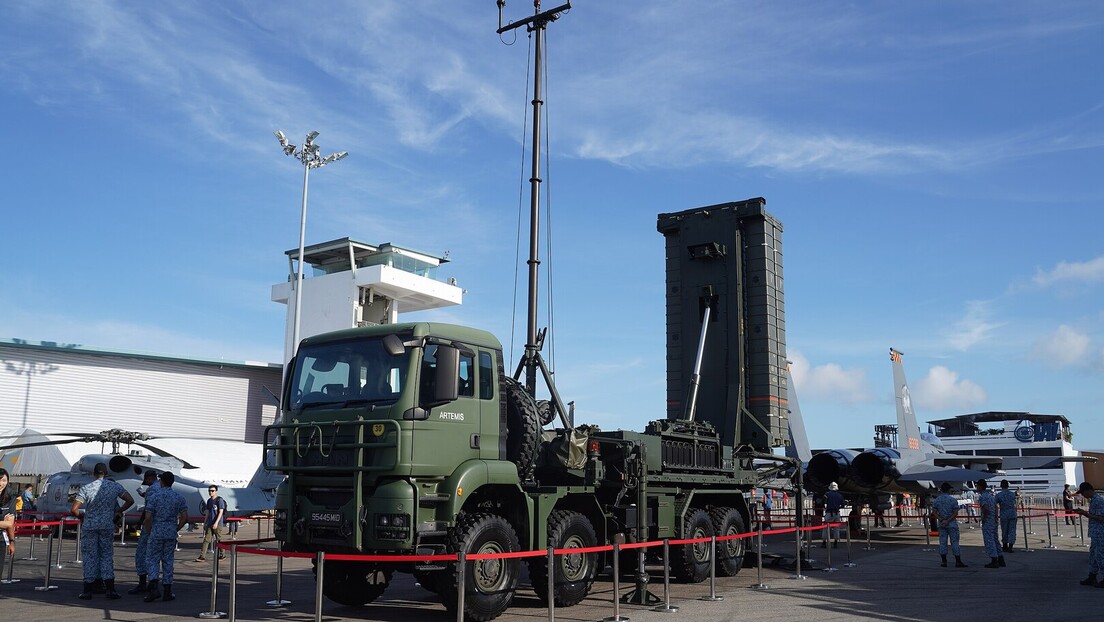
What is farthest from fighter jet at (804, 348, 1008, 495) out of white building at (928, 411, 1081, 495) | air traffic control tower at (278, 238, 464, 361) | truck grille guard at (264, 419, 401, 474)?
white building at (928, 411, 1081, 495)

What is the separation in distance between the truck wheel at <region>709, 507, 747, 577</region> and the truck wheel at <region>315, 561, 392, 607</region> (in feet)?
16.3

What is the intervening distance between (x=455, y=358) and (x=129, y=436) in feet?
44.7

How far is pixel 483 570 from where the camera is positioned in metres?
7.90

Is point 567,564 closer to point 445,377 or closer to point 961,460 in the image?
point 445,377

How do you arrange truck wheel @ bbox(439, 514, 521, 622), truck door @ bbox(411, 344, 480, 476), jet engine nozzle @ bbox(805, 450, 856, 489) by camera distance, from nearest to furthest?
truck door @ bbox(411, 344, 480, 476), truck wheel @ bbox(439, 514, 521, 622), jet engine nozzle @ bbox(805, 450, 856, 489)

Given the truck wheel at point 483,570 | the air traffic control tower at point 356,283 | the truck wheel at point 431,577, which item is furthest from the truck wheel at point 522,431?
the air traffic control tower at point 356,283

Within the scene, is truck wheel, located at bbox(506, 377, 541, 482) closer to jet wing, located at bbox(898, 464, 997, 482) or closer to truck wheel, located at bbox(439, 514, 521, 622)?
truck wheel, located at bbox(439, 514, 521, 622)

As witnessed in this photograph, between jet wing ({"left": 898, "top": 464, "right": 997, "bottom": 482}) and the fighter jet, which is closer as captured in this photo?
jet wing ({"left": 898, "top": 464, "right": 997, "bottom": 482})

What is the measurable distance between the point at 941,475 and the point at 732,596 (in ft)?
41.7

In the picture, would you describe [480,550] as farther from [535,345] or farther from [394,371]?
[535,345]

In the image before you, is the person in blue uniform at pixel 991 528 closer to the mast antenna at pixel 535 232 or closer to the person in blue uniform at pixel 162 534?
the mast antenna at pixel 535 232

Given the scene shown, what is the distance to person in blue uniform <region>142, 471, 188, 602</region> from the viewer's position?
32.1 ft

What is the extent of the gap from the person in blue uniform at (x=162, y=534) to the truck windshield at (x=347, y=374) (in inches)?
115

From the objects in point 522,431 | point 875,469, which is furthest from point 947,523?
point 522,431
